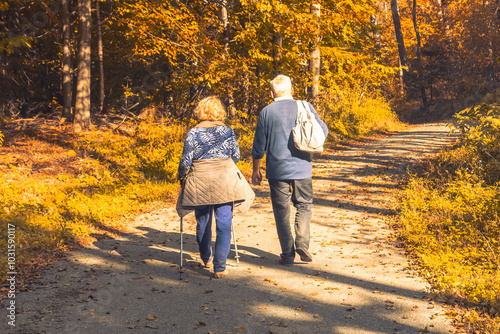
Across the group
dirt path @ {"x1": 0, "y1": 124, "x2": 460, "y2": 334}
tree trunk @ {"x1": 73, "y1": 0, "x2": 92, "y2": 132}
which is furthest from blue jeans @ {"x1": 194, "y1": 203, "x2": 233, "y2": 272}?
tree trunk @ {"x1": 73, "y1": 0, "x2": 92, "y2": 132}

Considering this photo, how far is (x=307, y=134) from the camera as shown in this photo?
18.6 feet

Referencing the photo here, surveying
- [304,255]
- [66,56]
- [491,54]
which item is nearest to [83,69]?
[66,56]

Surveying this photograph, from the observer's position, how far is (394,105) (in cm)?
3438

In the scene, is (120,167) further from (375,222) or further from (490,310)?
(490,310)

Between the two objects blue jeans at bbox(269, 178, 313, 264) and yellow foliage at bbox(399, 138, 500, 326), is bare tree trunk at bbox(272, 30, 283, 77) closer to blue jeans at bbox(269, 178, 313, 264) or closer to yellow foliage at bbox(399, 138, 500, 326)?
yellow foliage at bbox(399, 138, 500, 326)

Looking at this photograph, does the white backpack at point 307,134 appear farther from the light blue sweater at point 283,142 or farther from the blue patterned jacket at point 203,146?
the blue patterned jacket at point 203,146

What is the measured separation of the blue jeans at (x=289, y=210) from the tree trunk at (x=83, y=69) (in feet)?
31.4

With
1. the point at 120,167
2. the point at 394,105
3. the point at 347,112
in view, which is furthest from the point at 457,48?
the point at 120,167

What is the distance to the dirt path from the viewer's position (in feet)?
14.0

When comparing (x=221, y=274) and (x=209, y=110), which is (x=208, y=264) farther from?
(x=209, y=110)

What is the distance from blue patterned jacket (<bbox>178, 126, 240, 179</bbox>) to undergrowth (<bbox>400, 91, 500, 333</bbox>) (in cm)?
277

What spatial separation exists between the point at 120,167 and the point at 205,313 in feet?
24.9

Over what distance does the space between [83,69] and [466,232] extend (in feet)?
36.7

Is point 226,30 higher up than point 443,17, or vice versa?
point 443,17
